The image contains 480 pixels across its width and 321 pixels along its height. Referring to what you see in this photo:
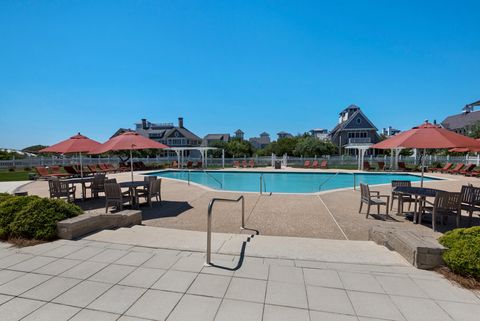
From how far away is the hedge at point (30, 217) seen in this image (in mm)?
4109

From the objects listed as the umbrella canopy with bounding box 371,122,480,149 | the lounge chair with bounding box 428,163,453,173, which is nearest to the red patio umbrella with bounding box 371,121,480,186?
the umbrella canopy with bounding box 371,122,480,149

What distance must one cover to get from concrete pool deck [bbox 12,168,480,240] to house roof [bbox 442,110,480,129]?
47523 millimetres

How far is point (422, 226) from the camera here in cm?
586

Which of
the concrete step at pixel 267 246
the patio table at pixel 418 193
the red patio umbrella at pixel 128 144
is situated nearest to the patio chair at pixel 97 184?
the red patio umbrella at pixel 128 144

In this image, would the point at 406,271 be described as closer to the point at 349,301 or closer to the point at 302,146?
the point at 349,301

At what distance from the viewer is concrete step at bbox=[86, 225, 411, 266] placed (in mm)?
3539

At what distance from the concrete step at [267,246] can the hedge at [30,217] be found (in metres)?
0.70

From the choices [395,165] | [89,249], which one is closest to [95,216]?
[89,249]

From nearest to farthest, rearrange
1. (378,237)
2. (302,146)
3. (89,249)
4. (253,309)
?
(253,309) < (89,249) < (378,237) < (302,146)

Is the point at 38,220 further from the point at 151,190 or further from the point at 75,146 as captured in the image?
the point at 75,146

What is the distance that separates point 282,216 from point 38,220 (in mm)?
5396

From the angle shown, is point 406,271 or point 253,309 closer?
point 253,309

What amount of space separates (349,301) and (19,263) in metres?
4.29

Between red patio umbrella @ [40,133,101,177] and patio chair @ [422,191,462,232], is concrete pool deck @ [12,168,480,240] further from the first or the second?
red patio umbrella @ [40,133,101,177]
